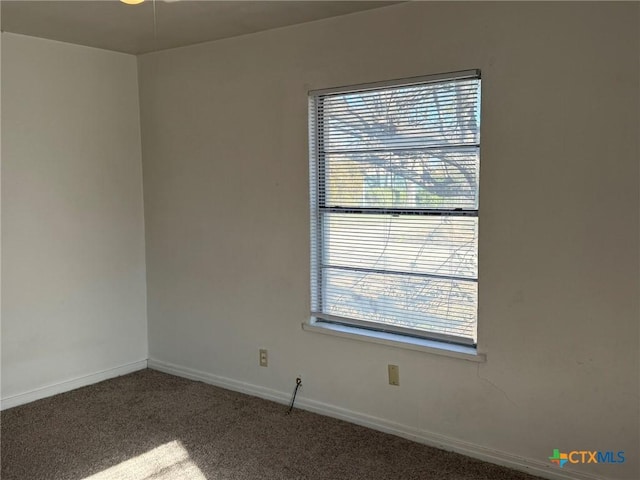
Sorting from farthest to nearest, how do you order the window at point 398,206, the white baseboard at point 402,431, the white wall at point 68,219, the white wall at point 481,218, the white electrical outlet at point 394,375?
the white wall at point 68,219, the white electrical outlet at point 394,375, the window at point 398,206, the white baseboard at point 402,431, the white wall at point 481,218

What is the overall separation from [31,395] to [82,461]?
98cm

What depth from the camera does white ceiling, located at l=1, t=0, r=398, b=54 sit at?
2.76m

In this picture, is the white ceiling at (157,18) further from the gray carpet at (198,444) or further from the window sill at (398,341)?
the gray carpet at (198,444)

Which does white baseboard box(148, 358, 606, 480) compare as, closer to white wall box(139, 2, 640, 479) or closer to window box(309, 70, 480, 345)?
white wall box(139, 2, 640, 479)

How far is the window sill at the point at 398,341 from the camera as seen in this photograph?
269 cm

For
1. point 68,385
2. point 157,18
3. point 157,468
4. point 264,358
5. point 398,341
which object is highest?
point 157,18

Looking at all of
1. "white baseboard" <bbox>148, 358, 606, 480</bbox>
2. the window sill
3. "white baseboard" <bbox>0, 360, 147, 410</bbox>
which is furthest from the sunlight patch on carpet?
"white baseboard" <bbox>0, 360, 147, 410</bbox>

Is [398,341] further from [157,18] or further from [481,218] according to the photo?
[157,18]

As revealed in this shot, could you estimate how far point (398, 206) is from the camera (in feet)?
9.42

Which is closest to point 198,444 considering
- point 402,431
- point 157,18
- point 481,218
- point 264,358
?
point 264,358

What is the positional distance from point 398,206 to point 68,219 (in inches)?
86.9

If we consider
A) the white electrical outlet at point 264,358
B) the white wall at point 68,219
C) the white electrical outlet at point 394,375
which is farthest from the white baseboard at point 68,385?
the white electrical outlet at point 394,375

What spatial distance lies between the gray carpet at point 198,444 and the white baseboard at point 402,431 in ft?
0.15

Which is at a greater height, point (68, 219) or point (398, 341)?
point (68, 219)
